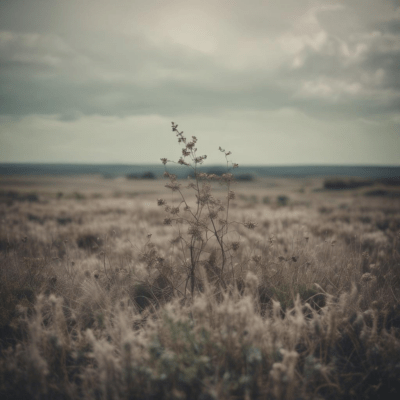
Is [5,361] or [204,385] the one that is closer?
[204,385]

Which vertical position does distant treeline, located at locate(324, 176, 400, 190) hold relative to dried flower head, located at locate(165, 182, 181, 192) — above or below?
above

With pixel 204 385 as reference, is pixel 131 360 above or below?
above

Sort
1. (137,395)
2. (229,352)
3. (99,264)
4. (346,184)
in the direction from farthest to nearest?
1. (346,184)
2. (99,264)
3. (229,352)
4. (137,395)

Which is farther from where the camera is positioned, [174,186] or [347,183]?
[347,183]

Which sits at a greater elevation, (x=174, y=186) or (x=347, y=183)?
(x=347, y=183)

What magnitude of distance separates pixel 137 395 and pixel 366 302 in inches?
116

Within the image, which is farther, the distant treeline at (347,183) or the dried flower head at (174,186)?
the distant treeline at (347,183)

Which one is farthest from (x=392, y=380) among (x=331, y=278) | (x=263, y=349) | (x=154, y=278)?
(x=154, y=278)

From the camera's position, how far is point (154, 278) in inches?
160

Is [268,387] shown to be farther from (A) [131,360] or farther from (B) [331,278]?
(B) [331,278]

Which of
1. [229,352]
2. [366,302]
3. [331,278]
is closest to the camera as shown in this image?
[229,352]

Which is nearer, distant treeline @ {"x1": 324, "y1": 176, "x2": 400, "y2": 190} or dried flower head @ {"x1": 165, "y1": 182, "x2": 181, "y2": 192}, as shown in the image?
dried flower head @ {"x1": 165, "y1": 182, "x2": 181, "y2": 192}

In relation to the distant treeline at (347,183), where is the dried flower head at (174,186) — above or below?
below

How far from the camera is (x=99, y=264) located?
4.88 metres
